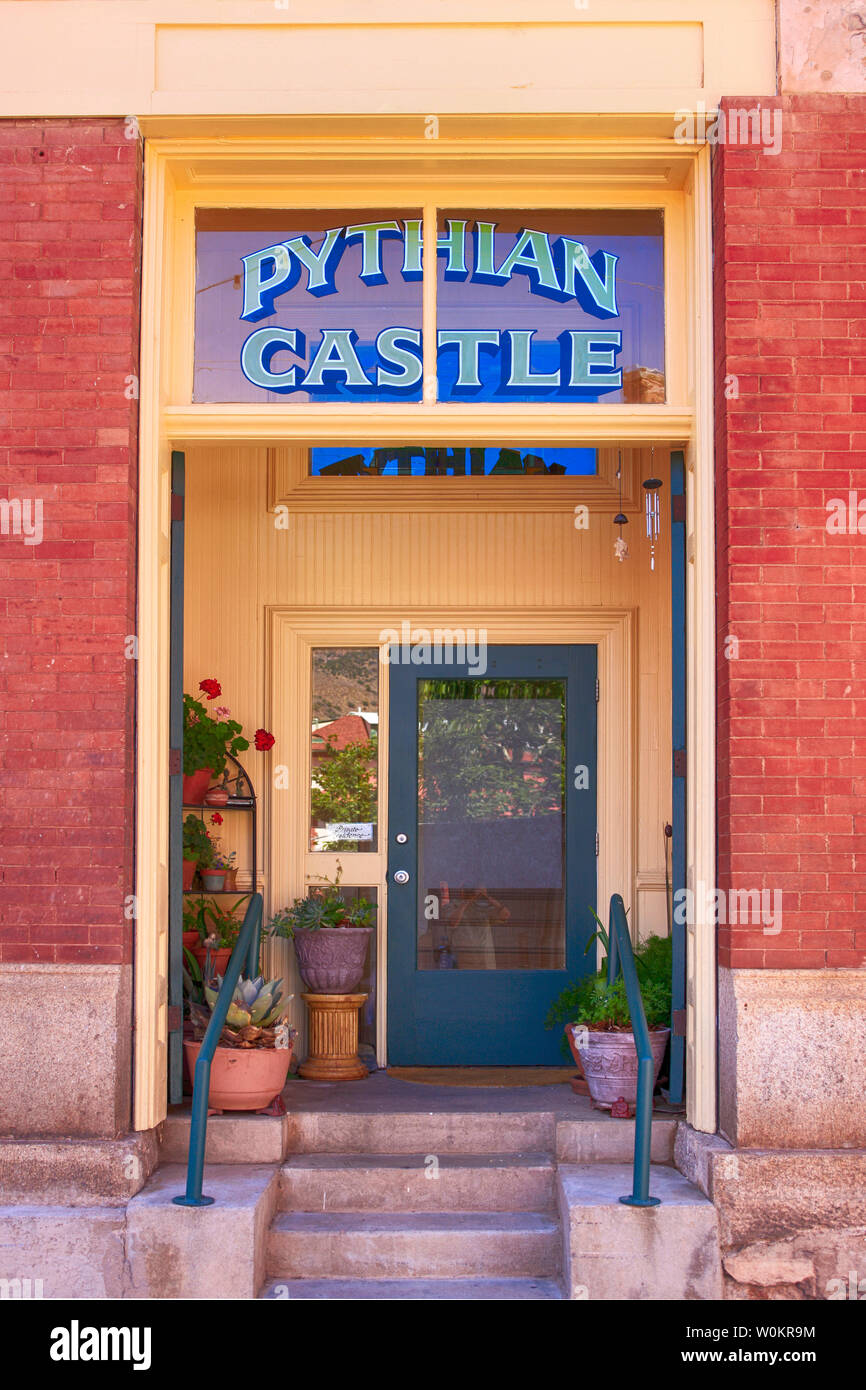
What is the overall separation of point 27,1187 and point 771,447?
12.8 ft

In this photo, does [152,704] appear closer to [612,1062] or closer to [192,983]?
[192,983]

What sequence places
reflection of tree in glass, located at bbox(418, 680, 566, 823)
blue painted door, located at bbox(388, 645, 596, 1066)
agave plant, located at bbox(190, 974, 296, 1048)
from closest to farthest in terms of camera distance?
agave plant, located at bbox(190, 974, 296, 1048) → blue painted door, located at bbox(388, 645, 596, 1066) → reflection of tree in glass, located at bbox(418, 680, 566, 823)

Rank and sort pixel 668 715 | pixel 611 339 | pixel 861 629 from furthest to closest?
pixel 668 715 < pixel 611 339 < pixel 861 629

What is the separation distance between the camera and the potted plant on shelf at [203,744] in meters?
6.52

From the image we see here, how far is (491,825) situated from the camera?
6.97m

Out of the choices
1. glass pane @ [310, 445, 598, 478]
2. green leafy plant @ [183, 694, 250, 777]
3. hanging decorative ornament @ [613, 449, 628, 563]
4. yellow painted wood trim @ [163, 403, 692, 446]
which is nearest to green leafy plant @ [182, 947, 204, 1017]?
green leafy plant @ [183, 694, 250, 777]

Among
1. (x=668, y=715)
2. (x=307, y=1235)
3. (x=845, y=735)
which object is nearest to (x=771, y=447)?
(x=845, y=735)

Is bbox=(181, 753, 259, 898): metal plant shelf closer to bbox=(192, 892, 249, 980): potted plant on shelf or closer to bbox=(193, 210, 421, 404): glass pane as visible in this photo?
bbox=(192, 892, 249, 980): potted plant on shelf

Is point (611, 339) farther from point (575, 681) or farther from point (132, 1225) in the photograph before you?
point (132, 1225)

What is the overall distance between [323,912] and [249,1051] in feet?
4.34

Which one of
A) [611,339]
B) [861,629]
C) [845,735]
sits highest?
[611,339]

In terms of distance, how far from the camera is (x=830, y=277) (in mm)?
5031

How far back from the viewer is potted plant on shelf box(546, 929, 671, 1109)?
549cm

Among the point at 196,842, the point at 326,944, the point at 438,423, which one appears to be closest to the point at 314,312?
the point at 438,423
